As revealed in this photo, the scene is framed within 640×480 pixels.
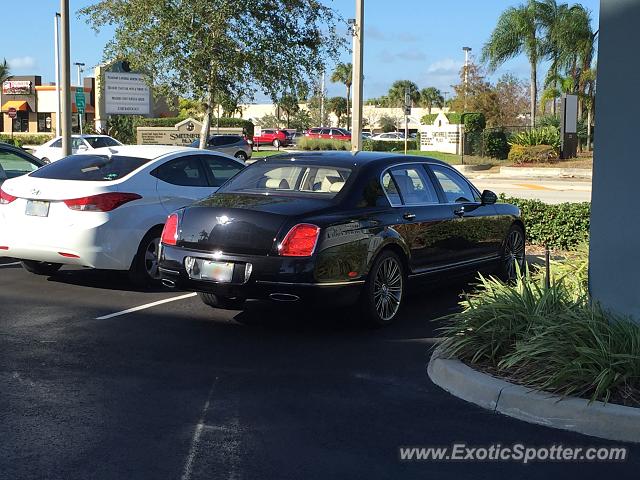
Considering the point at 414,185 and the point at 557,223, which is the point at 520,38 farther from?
the point at 414,185

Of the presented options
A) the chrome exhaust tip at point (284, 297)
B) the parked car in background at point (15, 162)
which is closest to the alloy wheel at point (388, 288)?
the chrome exhaust tip at point (284, 297)

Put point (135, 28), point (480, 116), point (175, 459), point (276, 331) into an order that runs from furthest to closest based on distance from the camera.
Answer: point (480, 116) → point (135, 28) → point (276, 331) → point (175, 459)

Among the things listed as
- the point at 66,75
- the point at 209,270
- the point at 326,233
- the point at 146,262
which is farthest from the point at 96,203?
the point at 66,75

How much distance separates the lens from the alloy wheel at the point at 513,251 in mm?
9594

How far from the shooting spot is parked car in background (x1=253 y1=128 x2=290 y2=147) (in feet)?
206

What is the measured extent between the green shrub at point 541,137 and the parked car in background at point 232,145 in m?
12.7

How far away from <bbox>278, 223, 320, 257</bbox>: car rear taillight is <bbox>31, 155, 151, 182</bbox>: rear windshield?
9.47 feet

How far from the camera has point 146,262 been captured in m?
8.97

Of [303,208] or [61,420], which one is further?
[303,208]

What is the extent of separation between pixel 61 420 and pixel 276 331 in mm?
2640

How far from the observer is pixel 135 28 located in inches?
816

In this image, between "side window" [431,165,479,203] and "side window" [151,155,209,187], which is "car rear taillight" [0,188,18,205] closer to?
"side window" [151,155,209,187]

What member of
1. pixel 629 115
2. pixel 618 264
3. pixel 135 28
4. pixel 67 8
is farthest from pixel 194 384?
pixel 135 28

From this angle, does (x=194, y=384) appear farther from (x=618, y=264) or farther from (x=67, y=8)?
(x=67, y=8)
